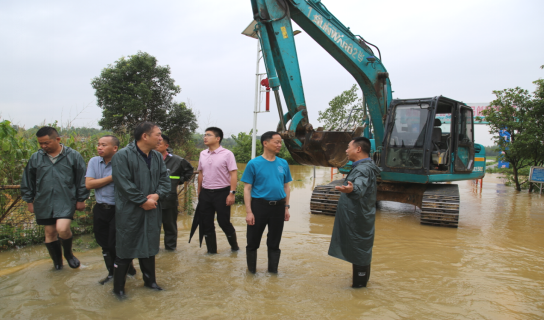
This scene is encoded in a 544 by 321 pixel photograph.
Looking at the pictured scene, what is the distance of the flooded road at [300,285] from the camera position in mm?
3213

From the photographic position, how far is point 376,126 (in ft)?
28.4

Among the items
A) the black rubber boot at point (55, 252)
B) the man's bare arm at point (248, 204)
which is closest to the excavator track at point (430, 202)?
the man's bare arm at point (248, 204)

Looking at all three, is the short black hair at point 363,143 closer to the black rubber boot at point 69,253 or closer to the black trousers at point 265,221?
the black trousers at point 265,221

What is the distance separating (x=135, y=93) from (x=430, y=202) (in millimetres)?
17611

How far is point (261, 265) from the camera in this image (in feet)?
15.0

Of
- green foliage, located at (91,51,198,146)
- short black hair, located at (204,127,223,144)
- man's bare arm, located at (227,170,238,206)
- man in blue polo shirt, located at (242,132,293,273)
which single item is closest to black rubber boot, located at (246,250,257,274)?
man in blue polo shirt, located at (242,132,293,273)

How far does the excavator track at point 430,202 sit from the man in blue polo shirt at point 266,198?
14.6 ft

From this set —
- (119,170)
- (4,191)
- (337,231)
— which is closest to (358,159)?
(337,231)

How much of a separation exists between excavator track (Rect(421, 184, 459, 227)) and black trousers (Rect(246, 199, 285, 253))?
454 centimetres

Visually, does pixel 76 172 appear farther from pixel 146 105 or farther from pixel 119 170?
pixel 146 105

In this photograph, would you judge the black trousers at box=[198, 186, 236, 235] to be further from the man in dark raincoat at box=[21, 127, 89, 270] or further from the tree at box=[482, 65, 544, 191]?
the tree at box=[482, 65, 544, 191]

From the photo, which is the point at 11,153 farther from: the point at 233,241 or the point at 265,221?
the point at 265,221

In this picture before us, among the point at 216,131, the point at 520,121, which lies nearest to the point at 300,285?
the point at 216,131

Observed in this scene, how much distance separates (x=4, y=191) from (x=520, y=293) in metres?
6.50
